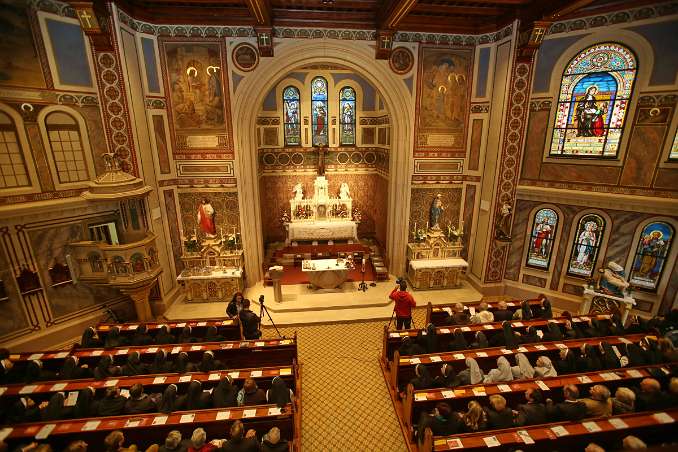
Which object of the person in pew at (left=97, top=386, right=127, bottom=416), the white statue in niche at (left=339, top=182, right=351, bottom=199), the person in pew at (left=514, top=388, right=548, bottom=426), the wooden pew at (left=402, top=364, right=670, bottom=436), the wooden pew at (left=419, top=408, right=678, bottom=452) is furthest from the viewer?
the white statue in niche at (left=339, top=182, right=351, bottom=199)

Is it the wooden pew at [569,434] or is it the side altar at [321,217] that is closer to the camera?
the wooden pew at [569,434]

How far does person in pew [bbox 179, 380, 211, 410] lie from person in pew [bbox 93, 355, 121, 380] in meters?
1.60

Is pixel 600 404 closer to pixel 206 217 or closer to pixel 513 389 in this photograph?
pixel 513 389

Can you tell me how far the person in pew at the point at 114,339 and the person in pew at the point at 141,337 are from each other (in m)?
0.18

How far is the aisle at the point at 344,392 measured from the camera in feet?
19.9

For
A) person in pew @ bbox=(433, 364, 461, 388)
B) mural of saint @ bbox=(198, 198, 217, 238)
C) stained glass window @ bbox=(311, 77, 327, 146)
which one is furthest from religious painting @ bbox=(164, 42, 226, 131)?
person in pew @ bbox=(433, 364, 461, 388)

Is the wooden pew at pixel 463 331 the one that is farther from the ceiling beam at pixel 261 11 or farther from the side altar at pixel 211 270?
the ceiling beam at pixel 261 11

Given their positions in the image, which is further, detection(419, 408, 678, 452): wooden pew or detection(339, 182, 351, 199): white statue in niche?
detection(339, 182, 351, 199): white statue in niche

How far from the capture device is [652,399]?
5.04m

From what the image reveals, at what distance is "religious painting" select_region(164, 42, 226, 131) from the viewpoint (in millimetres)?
9984

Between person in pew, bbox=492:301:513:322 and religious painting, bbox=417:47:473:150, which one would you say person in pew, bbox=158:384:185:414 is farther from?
religious painting, bbox=417:47:473:150

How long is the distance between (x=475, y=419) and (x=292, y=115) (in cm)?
1378

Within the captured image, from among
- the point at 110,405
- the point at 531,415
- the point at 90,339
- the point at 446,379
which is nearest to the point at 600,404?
the point at 531,415

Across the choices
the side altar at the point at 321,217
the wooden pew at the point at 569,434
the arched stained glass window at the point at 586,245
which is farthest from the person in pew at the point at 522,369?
the side altar at the point at 321,217
